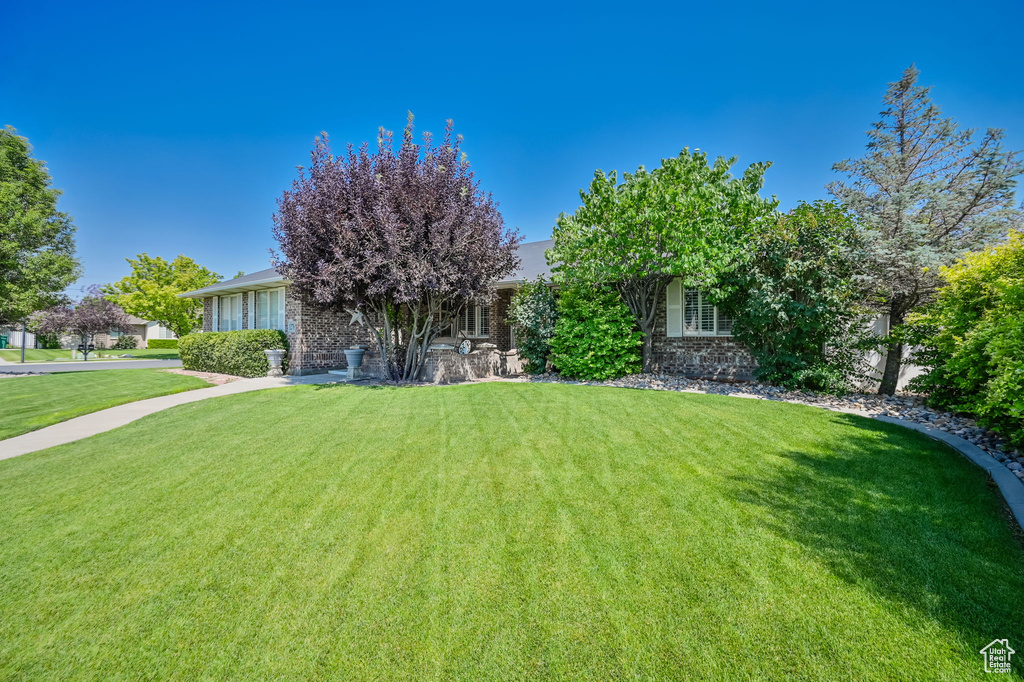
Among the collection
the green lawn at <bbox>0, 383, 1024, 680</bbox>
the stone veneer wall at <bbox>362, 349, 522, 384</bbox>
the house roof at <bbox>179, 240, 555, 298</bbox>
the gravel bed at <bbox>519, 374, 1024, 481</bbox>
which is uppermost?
the house roof at <bbox>179, 240, 555, 298</bbox>

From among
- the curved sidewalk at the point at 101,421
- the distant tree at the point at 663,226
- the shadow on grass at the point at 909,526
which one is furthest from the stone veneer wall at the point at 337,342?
the shadow on grass at the point at 909,526

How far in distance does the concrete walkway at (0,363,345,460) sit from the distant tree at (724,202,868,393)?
447 inches

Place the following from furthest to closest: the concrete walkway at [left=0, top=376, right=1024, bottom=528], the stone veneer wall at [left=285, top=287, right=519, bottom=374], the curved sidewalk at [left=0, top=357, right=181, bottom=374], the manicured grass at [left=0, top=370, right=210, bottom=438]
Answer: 1. the curved sidewalk at [left=0, top=357, right=181, bottom=374]
2. the stone veneer wall at [left=285, top=287, right=519, bottom=374]
3. the manicured grass at [left=0, top=370, right=210, bottom=438]
4. the concrete walkway at [left=0, top=376, right=1024, bottom=528]

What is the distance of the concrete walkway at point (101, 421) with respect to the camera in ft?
19.0

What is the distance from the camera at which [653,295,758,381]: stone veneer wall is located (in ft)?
35.8

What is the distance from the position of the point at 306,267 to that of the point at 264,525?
8145 mm

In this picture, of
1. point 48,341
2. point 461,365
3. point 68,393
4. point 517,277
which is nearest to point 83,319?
point 48,341

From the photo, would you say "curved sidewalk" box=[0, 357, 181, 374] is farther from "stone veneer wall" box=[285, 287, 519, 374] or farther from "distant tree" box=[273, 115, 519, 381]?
"distant tree" box=[273, 115, 519, 381]

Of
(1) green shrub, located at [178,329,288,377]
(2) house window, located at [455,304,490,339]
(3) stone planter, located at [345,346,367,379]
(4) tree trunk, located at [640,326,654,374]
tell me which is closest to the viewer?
(4) tree trunk, located at [640,326,654,374]

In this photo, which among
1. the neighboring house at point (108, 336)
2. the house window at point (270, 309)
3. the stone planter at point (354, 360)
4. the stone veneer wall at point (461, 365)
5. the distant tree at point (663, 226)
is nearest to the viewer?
the distant tree at point (663, 226)

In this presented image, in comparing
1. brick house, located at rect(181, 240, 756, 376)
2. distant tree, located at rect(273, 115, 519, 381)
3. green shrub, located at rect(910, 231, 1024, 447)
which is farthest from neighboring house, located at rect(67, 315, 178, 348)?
green shrub, located at rect(910, 231, 1024, 447)

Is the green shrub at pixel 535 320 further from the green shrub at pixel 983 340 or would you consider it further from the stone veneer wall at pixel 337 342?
the green shrub at pixel 983 340

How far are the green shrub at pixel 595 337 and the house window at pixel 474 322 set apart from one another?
5127 millimetres

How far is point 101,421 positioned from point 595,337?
952 cm
